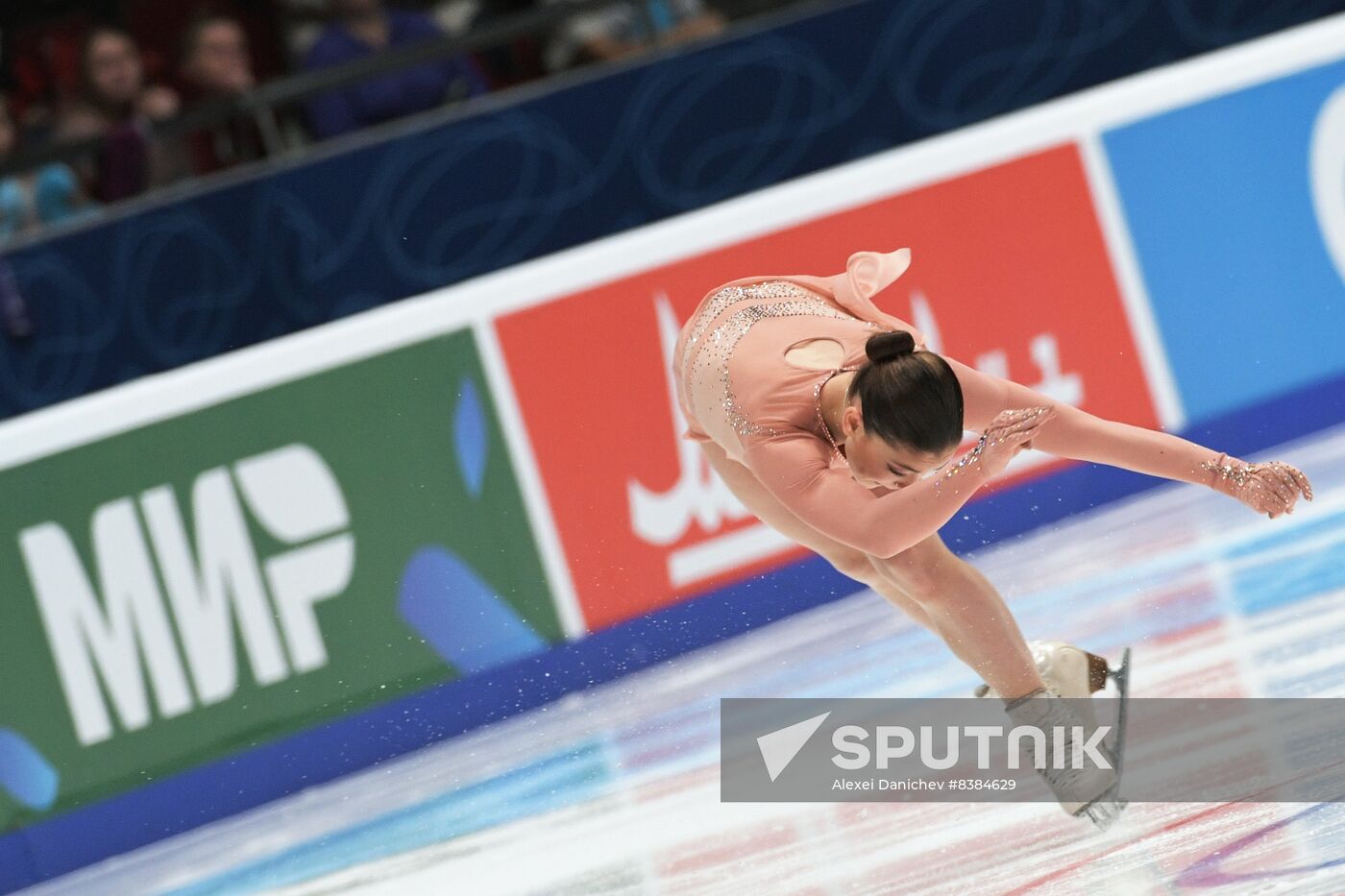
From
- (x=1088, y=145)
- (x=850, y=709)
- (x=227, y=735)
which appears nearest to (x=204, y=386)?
(x=227, y=735)

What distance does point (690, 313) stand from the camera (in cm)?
470

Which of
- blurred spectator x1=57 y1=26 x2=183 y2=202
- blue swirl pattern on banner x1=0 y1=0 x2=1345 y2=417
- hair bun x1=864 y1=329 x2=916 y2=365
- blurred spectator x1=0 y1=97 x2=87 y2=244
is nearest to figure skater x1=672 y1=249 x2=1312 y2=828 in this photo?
hair bun x1=864 y1=329 x2=916 y2=365

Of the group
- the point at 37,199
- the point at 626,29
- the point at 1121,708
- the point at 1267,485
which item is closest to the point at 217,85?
the point at 37,199

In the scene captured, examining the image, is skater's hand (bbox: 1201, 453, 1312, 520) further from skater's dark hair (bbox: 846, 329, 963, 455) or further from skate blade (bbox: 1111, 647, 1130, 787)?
skater's dark hair (bbox: 846, 329, 963, 455)

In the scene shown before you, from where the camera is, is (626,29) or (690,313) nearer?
(690,313)

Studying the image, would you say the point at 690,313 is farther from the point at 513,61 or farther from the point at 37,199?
the point at 37,199

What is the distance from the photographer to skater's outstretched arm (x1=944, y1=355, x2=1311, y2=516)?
290 cm

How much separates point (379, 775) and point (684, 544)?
3.28ft

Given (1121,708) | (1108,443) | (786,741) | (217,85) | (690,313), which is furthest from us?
(217,85)

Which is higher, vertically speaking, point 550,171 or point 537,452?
point 550,171

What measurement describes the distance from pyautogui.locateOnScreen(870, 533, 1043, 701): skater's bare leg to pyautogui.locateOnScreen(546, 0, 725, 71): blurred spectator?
2696 mm

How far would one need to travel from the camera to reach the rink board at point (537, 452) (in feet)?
14.0

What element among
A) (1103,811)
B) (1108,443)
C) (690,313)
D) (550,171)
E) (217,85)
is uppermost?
(217,85)

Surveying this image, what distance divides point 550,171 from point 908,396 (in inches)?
95.0
